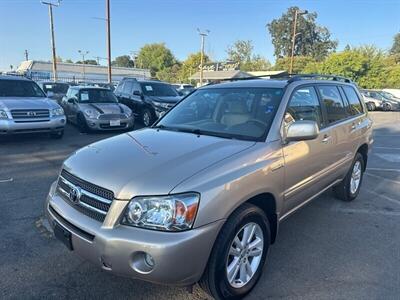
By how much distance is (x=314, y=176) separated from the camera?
386 cm

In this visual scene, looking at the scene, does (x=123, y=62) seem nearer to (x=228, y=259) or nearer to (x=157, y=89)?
(x=157, y=89)

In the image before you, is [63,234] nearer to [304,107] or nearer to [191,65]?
[304,107]

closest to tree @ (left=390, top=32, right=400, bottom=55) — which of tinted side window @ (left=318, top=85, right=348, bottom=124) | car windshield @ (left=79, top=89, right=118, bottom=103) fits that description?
car windshield @ (left=79, top=89, right=118, bottom=103)

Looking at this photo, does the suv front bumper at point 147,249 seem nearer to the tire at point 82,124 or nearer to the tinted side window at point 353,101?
the tinted side window at point 353,101

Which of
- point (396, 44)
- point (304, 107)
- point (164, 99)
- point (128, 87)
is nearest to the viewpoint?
Result: point (304, 107)

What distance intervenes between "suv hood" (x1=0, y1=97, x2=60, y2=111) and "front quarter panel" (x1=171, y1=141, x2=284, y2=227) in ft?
24.8

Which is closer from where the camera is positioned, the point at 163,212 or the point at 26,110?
the point at 163,212

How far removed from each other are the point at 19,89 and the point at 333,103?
849 cm

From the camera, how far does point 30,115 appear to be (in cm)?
878

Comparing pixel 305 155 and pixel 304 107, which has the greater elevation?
pixel 304 107

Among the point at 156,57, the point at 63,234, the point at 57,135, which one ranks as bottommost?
the point at 57,135

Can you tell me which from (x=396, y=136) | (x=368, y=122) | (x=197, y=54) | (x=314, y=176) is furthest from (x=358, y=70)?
(x=197, y=54)

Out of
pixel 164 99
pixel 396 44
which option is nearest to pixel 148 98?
pixel 164 99

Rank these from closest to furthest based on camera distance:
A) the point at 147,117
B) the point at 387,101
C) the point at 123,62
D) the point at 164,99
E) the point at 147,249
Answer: the point at 147,249 → the point at 164,99 → the point at 147,117 → the point at 387,101 → the point at 123,62
